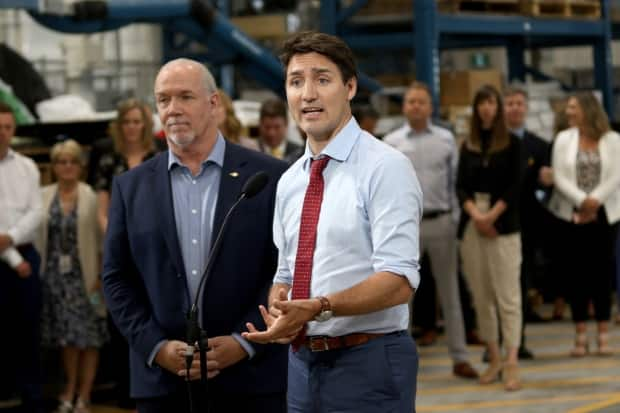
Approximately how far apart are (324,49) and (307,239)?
1.72 feet

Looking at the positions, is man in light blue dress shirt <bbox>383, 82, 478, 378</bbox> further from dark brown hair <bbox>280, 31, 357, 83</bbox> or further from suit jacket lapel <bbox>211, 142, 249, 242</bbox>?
dark brown hair <bbox>280, 31, 357, 83</bbox>

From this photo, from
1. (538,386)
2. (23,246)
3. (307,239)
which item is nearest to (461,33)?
(538,386)

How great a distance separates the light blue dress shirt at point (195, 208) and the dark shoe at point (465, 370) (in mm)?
5287

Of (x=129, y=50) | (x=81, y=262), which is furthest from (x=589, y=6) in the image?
(x=81, y=262)

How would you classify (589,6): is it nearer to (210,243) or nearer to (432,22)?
(432,22)

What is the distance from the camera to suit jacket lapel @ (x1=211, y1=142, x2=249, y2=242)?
4.57 meters

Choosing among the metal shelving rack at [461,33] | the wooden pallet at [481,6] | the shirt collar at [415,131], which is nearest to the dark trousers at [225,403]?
the shirt collar at [415,131]

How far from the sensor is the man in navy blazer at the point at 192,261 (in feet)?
15.0

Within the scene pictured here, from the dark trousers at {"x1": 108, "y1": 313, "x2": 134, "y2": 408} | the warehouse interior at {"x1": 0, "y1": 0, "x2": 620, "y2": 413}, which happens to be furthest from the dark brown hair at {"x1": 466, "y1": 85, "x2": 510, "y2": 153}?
the dark trousers at {"x1": 108, "y1": 313, "x2": 134, "y2": 408}

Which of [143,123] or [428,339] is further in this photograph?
[428,339]

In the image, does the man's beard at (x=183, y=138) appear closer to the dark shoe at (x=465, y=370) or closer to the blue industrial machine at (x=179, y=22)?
the dark shoe at (x=465, y=370)

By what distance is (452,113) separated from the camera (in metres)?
13.1

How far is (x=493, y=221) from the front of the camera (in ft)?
30.2

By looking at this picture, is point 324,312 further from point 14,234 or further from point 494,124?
point 494,124
